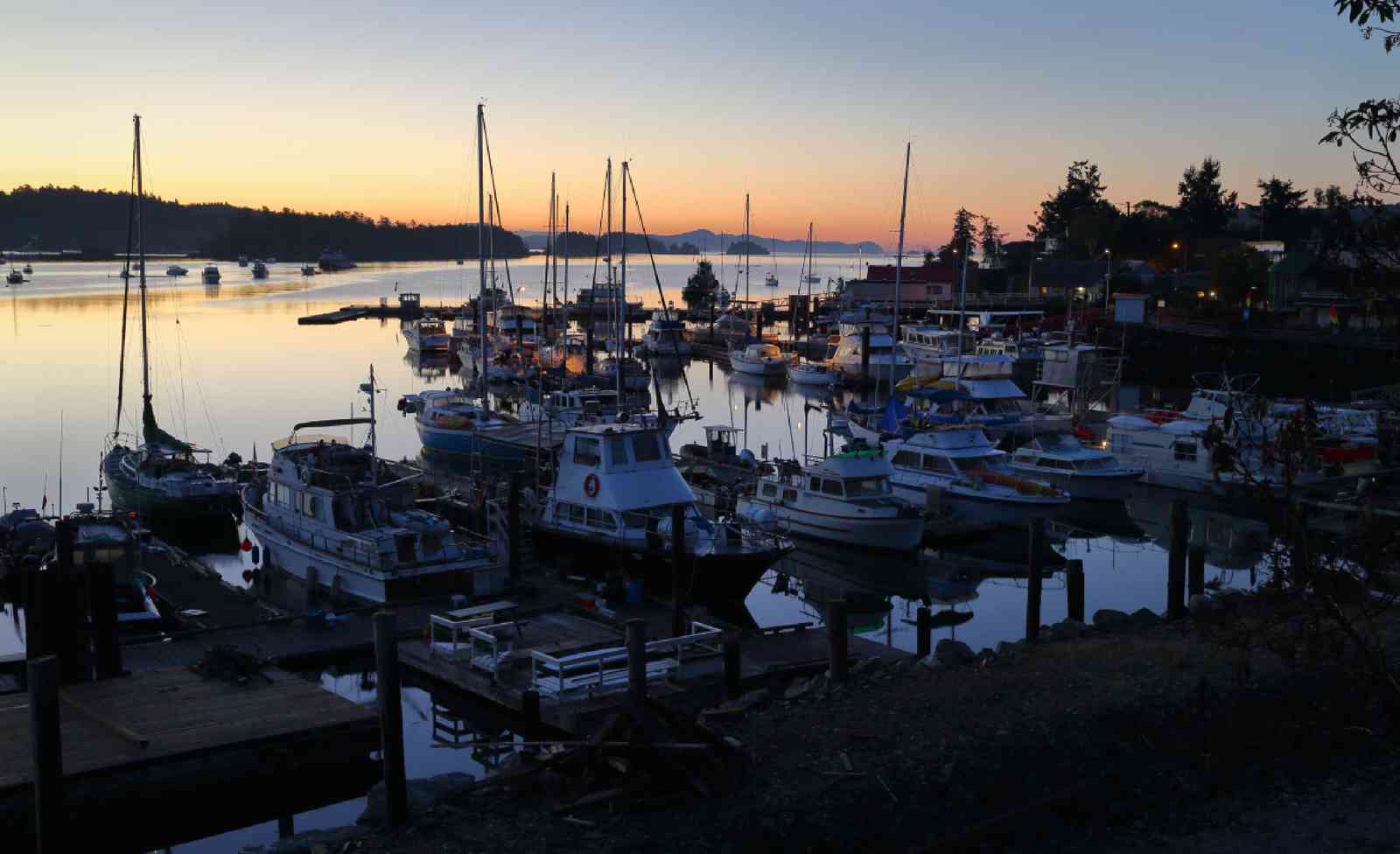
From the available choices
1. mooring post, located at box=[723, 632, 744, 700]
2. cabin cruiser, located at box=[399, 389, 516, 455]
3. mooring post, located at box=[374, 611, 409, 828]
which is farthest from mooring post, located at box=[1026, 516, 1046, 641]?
cabin cruiser, located at box=[399, 389, 516, 455]

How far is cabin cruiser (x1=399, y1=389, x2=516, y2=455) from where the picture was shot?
43125 millimetres

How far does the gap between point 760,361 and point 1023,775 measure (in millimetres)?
59232

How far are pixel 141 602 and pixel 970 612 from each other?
15626 millimetres

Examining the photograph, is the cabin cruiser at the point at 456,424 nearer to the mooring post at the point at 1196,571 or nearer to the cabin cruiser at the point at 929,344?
the mooring post at the point at 1196,571

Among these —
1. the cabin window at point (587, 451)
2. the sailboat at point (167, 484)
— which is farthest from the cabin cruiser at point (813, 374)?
the cabin window at point (587, 451)

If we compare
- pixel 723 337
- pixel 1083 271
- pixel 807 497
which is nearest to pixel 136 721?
pixel 807 497

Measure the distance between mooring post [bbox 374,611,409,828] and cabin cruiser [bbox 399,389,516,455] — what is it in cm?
2873

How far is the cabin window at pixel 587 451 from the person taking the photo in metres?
26.3

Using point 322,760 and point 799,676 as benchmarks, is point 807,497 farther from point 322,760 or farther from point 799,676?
point 322,760

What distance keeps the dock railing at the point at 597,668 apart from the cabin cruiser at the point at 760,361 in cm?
5367

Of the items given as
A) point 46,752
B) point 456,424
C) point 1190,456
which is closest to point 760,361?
point 456,424

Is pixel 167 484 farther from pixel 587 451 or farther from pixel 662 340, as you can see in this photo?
pixel 662 340

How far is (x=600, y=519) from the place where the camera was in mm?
26156

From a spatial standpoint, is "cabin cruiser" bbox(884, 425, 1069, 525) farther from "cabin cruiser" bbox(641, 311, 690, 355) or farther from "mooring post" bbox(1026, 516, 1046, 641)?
"cabin cruiser" bbox(641, 311, 690, 355)
